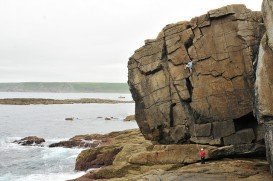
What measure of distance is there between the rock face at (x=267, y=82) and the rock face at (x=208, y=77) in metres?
4.43

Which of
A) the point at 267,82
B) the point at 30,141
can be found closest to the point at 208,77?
the point at 267,82

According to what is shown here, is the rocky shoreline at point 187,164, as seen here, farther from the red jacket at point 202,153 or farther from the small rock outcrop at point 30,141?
the small rock outcrop at point 30,141

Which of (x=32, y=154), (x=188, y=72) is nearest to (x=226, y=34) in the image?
(x=188, y=72)

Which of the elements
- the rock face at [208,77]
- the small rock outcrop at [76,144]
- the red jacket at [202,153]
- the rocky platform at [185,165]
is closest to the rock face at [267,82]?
the rocky platform at [185,165]

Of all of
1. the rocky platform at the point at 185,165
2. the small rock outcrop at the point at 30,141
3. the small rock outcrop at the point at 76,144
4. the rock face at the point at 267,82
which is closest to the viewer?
the rock face at the point at 267,82

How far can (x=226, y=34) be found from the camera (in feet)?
120

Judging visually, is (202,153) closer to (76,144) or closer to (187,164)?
(187,164)

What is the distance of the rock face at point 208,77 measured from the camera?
1401 inches

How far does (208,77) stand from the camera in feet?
122

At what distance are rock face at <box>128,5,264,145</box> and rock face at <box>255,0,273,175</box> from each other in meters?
4.43

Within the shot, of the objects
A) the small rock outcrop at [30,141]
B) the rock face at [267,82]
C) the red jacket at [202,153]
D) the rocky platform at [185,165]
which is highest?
the rock face at [267,82]

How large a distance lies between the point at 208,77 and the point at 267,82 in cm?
902

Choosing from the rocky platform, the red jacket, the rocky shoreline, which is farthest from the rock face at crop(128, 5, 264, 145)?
the red jacket

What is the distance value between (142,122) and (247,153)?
45.2 ft
